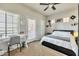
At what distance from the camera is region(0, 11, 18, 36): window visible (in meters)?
1.65

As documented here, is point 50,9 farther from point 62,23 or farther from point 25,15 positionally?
point 25,15

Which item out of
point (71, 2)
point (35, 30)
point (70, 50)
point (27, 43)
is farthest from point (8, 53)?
point (71, 2)

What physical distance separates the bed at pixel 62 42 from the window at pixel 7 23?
2.16 ft

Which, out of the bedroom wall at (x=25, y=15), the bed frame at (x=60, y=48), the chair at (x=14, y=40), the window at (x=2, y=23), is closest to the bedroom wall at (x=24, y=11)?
the bedroom wall at (x=25, y=15)

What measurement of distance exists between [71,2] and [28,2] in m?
0.85

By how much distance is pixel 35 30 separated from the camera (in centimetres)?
190

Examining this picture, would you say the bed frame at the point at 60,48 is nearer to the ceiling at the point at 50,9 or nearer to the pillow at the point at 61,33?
the pillow at the point at 61,33

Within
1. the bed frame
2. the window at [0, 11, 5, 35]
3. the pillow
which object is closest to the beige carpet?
the bed frame

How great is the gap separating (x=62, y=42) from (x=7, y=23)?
1137mm

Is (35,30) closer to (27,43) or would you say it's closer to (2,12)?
(27,43)

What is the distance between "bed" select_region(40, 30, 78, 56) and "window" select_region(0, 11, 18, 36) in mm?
658

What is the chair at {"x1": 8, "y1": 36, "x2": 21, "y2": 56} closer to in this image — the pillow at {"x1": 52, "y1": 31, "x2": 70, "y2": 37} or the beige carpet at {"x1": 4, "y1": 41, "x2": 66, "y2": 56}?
the beige carpet at {"x1": 4, "y1": 41, "x2": 66, "y2": 56}

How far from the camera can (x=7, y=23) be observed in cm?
167

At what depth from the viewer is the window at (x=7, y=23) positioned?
165 cm
